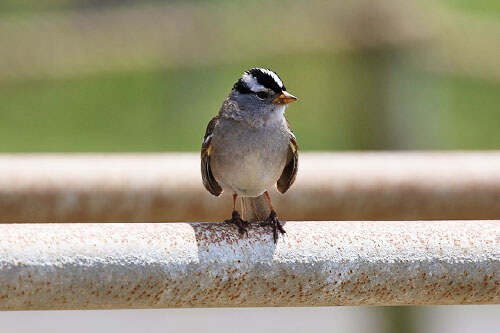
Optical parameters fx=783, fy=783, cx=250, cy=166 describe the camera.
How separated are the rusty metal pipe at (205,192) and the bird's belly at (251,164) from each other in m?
0.34

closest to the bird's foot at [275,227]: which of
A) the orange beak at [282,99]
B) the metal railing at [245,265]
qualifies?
the metal railing at [245,265]

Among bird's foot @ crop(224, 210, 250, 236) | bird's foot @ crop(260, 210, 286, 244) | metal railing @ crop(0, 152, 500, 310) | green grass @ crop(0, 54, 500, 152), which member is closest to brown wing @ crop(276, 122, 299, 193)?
bird's foot @ crop(224, 210, 250, 236)

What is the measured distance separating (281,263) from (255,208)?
1090 millimetres

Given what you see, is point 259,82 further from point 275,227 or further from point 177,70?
point 177,70

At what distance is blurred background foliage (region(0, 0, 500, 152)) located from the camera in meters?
8.71

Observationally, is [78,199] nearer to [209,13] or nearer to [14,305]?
[14,305]

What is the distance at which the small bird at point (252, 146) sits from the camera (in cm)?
281

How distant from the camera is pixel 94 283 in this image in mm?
1741

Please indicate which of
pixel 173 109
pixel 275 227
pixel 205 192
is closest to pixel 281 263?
pixel 275 227

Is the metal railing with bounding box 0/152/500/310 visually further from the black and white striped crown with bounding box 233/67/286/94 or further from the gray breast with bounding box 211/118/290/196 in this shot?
the black and white striped crown with bounding box 233/67/286/94

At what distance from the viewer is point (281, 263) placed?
6.15 ft

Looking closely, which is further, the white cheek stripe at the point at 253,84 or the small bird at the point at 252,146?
the white cheek stripe at the point at 253,84

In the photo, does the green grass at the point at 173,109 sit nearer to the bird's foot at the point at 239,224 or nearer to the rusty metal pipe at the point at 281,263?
the bird's foot at the point at 239,224

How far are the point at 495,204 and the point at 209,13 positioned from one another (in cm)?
663
